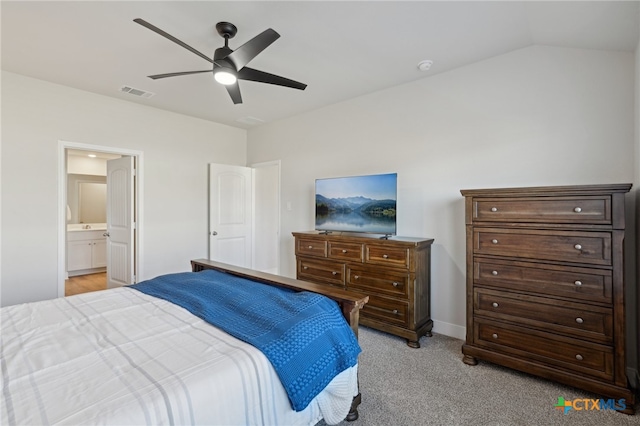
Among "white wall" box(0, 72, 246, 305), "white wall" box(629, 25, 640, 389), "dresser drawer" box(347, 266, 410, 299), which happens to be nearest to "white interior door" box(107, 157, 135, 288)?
"white wall" box(0, 72, 246, 305)

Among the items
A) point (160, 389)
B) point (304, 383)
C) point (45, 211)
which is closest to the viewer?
point (160, 389)

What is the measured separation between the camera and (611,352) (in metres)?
1.98

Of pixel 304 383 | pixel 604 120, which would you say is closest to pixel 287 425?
pixel 304 383

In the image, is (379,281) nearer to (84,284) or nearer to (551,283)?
(551,283)

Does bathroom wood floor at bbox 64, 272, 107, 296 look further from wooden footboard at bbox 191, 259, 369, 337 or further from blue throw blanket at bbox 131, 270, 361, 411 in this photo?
blue throw blanket at bbox 131, 270, 361, 411

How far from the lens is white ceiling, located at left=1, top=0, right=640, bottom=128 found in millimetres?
2102

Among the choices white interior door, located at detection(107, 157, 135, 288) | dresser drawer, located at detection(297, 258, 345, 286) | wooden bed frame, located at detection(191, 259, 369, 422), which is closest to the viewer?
wooden bed frame, located at detection(191, 259, 369, 422)

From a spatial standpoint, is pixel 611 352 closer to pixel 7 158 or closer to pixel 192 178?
pixel 192 178

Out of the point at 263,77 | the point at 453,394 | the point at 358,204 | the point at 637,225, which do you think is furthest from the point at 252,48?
the point at 637,225

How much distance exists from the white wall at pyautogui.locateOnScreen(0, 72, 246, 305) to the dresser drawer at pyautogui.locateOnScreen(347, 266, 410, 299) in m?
2.78

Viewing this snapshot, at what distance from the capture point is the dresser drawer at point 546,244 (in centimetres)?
202

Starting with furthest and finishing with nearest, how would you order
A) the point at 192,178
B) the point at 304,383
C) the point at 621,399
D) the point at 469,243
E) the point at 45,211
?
1. the point at 192,178
2. the point at 45,211
3. the point at 469,243
4. the point at 621,399
5. the point at 304,383

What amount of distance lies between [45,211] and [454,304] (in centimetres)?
467

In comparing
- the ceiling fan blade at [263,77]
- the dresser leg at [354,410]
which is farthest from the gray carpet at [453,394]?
the ceiling fan blade at [263,77]
